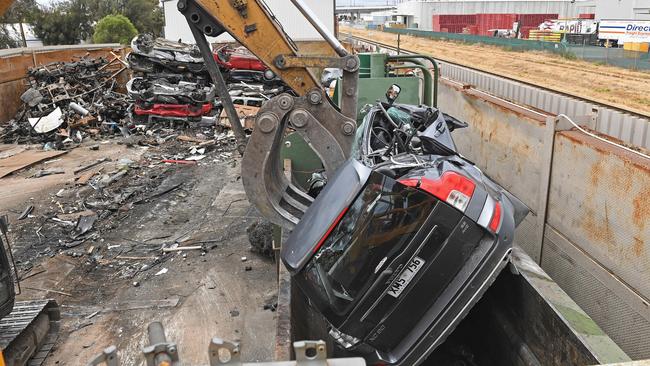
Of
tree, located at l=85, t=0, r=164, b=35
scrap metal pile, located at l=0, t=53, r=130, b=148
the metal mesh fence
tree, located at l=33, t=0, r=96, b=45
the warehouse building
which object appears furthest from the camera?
the warehouse building

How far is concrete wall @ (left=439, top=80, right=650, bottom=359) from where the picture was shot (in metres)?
3.57

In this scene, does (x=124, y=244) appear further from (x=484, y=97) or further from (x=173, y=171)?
(x=484, y=97)

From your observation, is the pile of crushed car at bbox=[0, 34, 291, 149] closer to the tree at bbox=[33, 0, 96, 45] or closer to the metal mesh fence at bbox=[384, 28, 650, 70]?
the metal mesh fence at bbox=[384, 28, 650, 70]

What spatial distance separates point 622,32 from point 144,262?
3240 cm

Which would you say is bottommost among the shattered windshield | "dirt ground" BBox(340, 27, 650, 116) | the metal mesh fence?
"dirt ground" BBox(340, 27, 650, 116)

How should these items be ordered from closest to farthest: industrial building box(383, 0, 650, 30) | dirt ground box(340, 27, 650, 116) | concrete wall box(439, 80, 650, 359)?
concrete wall box(439, 80, 650, 359)
dirt ground box(340, 27, 650, 116)
industrial building box(383, 0, 650, 30)

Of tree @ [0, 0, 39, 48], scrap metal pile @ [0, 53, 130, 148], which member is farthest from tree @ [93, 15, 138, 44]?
scrap metal pile @ [0, 53, 130, 148]

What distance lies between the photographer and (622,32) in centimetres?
3073

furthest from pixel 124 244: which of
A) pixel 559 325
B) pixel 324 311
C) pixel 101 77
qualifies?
pixel 101 77

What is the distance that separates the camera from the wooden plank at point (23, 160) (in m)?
11.5

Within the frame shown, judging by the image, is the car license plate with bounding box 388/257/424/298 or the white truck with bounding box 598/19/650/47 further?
the white truck with bounding box 598/19/650/47

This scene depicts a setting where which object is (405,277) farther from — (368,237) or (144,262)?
(144,262)

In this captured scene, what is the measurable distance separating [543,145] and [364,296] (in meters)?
2.64

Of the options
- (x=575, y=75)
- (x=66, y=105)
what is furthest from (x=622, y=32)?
(x=66, y=105)
